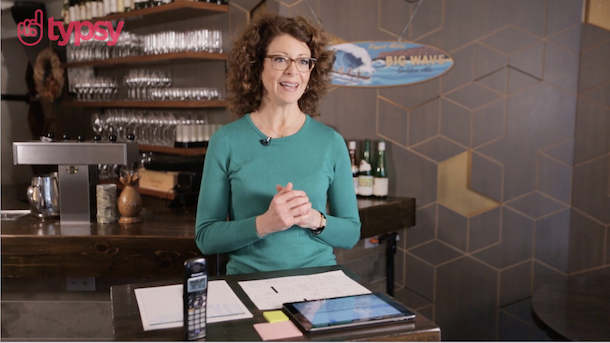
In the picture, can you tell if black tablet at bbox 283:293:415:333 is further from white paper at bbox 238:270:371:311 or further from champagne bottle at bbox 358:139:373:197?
champagne bottle at bbox 358:139:373:197

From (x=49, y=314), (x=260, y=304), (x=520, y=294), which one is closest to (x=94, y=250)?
(x=49, y=314)

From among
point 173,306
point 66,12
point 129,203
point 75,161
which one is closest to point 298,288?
point 173,306

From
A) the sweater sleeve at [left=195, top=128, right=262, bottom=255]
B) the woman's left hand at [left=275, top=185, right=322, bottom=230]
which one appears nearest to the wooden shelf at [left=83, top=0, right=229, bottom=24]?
the sweater sleeve at [left=195, top=128, right=262, bottom=255]

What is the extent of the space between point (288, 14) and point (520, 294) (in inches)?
87.5

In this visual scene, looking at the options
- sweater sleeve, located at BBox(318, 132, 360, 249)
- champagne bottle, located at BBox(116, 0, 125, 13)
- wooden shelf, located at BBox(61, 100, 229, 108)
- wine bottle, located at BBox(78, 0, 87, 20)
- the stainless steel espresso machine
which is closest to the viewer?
sweater sleeve, located at BBox(318, 132, 360, 249)

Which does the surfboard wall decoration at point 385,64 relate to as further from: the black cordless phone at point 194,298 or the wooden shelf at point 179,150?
the black cordless phone at point 194,298

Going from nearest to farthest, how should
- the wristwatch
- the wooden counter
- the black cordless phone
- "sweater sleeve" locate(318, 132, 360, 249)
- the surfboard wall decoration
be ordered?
the black cordless phone < the wristwatch < "sweater sleeve" locate(318, 132, 360, 249) < the wooden counter < the surfboard wall decoration

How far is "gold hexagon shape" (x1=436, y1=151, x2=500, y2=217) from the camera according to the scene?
10.7 ft

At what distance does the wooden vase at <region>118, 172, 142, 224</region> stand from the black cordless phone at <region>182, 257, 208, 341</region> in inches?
69.2

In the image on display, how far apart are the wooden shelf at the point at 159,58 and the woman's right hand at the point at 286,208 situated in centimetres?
241

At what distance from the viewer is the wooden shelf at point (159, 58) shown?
3.65 meters

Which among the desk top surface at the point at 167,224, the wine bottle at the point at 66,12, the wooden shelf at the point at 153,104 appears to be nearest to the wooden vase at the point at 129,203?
the desk top surface at the point at 167,224

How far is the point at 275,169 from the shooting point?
1.67m

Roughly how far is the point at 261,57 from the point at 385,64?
1647 millimetres
